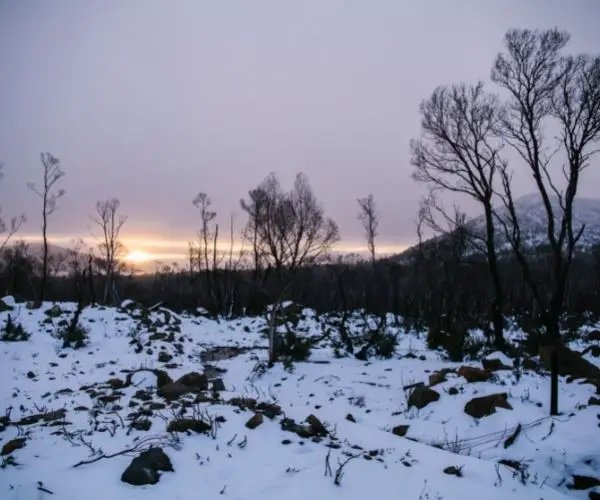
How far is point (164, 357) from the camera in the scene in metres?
13.7

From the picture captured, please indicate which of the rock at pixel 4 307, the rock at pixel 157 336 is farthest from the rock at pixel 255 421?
the rock at pixel 4 307

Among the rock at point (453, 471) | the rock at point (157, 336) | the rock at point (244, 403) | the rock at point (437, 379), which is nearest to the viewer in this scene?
the rock at point (453, 471)

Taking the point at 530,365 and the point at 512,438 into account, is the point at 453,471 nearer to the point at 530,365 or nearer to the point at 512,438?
the point at 512,438

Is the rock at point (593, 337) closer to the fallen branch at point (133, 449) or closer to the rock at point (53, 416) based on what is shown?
the fallen branch at point (133, 449)

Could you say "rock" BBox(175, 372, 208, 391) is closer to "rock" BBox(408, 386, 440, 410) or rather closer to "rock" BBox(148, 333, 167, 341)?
"rock" BBox(408, 386, 440, 410)

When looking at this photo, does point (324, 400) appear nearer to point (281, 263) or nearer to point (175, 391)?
point (175, 391)

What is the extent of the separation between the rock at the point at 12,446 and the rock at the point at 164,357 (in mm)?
8113

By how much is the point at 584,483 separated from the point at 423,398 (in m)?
3.41

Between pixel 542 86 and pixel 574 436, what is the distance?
374 inches

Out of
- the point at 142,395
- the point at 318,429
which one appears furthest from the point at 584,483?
the point at 142,395

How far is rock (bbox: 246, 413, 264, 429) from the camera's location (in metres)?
6.21

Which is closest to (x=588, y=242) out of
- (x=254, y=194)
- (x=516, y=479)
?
(x=254, y=194)

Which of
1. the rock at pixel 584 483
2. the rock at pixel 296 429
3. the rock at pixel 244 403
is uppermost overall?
the rock at pixel 244 403

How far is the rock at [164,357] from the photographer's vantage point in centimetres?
1353
